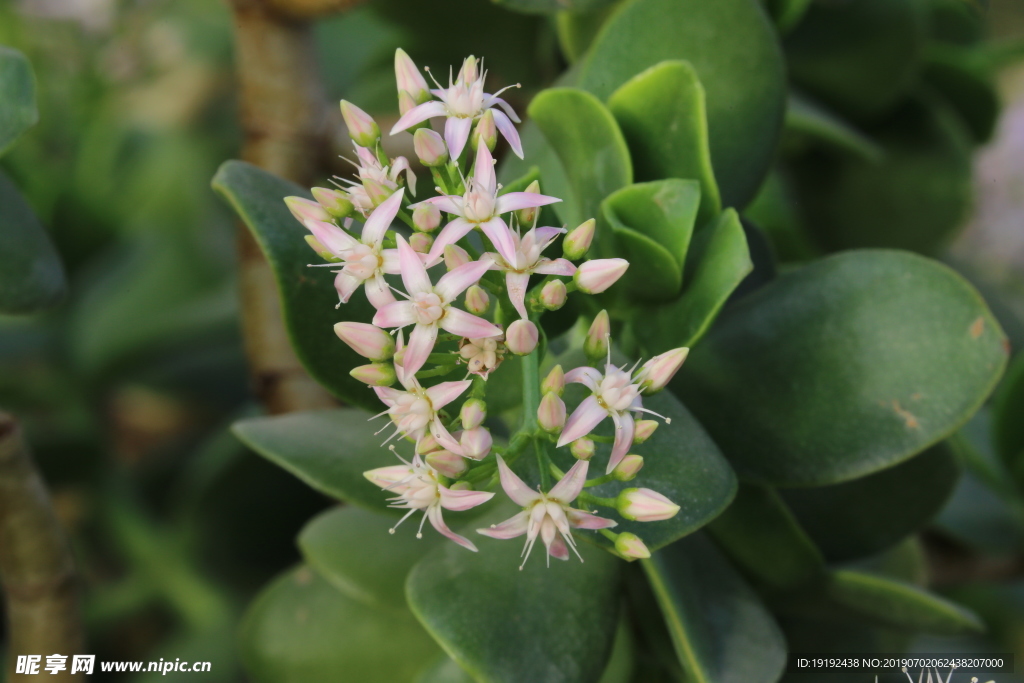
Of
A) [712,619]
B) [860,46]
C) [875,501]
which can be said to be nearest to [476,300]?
[712,619]

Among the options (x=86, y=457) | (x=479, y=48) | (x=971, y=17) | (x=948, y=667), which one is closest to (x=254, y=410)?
(x=86, y=457)

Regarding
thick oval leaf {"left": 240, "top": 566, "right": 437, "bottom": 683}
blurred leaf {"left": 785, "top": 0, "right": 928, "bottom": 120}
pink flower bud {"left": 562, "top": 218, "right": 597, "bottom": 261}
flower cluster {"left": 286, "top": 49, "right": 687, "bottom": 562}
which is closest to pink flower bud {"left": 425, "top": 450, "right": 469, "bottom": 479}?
flower cluster {"left": 286, "top": 49, "right": 687, "bottom": 562}

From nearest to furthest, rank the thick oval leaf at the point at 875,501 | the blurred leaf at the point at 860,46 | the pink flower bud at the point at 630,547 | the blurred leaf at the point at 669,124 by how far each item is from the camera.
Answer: the pink flower bud at the point at 630,547 < the blurred leaf at the point at 669,124 < the thick oval leaf at the point at 875,501 < the blurred leaf at the point at 860,46

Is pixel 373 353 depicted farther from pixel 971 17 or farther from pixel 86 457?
pixel 971 17

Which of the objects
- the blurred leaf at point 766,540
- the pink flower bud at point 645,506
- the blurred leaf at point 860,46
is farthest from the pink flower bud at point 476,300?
the blurred leaf at point 860,46

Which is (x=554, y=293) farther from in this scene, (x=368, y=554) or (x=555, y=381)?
(x=368, y=554)

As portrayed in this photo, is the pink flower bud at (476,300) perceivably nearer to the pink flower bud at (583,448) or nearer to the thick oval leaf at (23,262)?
the pink flower bud at (583,448)
